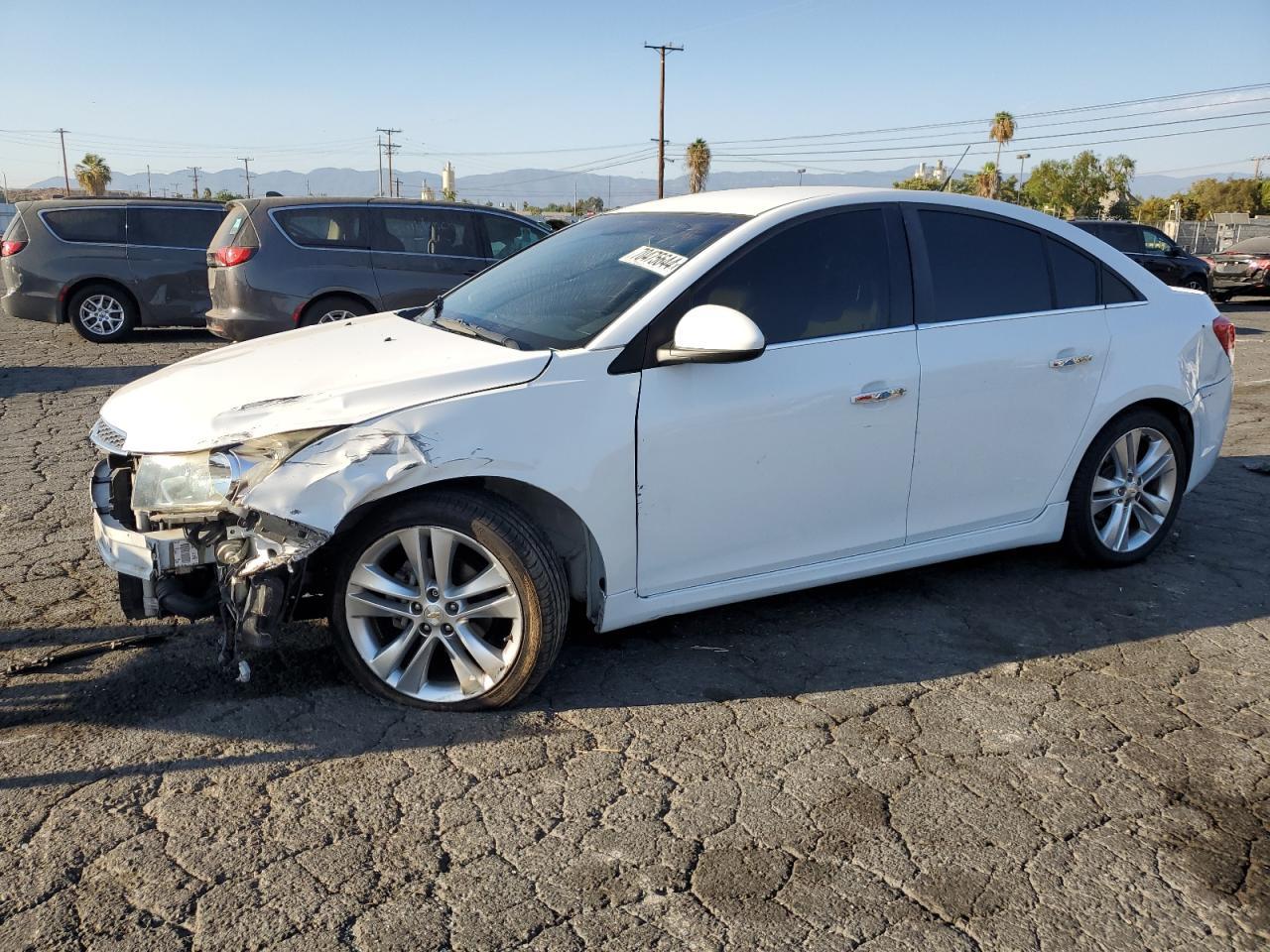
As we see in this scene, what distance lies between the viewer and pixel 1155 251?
63.9 feet

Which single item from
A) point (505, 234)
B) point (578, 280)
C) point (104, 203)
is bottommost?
point (578, 280)

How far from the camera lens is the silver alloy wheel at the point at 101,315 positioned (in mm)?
12406

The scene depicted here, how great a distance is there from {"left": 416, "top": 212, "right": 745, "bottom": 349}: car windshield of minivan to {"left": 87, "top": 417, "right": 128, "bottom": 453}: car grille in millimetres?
1300

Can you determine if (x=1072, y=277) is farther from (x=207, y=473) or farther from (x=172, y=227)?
(x=172, y=227)

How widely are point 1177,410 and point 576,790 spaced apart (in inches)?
139

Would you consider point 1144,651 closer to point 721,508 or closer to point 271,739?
point 721,508

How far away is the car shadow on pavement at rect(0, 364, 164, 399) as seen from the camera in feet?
30.9

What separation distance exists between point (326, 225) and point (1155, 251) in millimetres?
15654

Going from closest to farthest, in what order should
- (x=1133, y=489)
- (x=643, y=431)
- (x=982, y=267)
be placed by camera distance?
(x=643, y=431)
(x=982, y=267)
(x=1133, y=489)

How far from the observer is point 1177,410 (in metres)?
4.96

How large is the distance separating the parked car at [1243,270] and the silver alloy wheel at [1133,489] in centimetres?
1954

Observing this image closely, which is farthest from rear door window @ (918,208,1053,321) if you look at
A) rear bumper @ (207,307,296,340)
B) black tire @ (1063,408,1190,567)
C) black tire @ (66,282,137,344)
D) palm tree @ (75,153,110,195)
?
palm tree @ (75,153,110,195)

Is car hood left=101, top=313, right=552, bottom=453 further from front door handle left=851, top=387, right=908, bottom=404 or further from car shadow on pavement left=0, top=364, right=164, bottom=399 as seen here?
car shadow on pavement left=0, top=364, right=164, bottom=399

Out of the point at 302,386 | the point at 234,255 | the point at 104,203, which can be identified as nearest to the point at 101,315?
the point at 104,203
